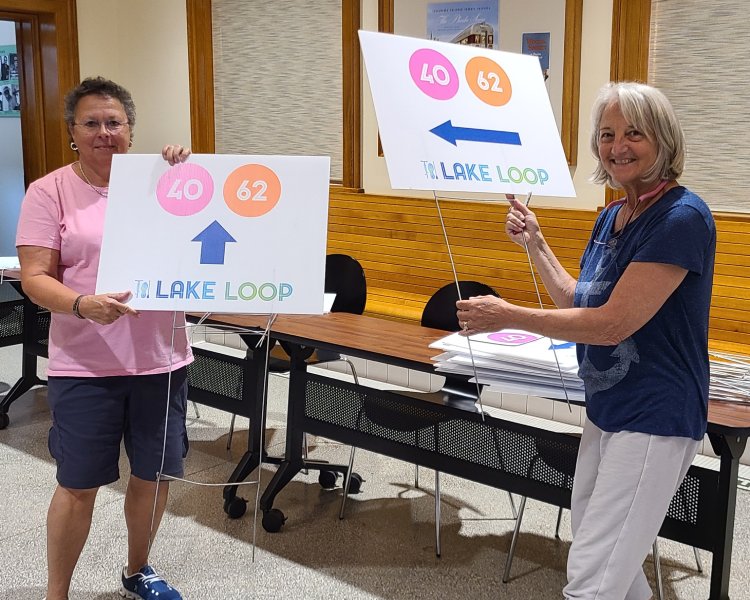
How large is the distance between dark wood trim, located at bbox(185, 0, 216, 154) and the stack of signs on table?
4.52 meters

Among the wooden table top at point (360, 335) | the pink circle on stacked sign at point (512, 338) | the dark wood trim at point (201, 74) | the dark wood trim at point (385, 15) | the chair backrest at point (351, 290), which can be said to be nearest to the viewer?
the pink circle on stacked sign at point (512, 338)

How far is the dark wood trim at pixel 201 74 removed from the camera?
23.1ft

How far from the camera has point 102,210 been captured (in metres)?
2.66

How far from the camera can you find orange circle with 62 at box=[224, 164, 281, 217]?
268 centimetres

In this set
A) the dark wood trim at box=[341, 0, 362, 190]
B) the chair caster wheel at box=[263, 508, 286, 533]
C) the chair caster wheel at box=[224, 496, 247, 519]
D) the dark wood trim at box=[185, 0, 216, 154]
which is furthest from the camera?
the dark wood trim at box=[185, 0, 216, 154]

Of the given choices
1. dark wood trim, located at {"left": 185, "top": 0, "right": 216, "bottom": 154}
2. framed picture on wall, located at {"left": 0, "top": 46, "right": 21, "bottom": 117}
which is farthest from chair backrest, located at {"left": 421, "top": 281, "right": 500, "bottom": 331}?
framed picture on wall, located at {"left": 0, "top": 46, "right": 21, "bottom": 117}

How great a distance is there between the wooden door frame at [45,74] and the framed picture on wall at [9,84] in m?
0.13

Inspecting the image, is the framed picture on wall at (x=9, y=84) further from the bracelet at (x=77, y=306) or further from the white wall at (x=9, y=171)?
the bracelet at (x=77, y=306)

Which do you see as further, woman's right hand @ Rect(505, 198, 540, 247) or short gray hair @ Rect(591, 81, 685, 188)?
woman's right hand @ Rect(505, 198, 540, 247)

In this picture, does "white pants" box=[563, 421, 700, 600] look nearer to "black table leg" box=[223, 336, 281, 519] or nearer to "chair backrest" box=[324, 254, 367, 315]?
"black table leg" box=[223, 336, 281, 519]

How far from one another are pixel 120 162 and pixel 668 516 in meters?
1.92

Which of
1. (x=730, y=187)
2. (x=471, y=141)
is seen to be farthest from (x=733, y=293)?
(x=471, y=141)

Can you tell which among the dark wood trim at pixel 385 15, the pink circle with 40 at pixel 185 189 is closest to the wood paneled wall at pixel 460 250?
the dark wood trim at pixel 385 15

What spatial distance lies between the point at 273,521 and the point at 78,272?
144 cm
